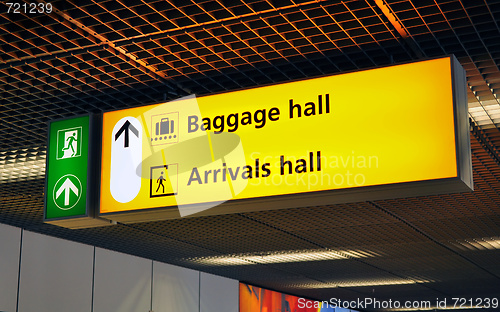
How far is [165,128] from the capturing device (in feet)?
13.1

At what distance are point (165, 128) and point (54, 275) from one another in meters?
4.41

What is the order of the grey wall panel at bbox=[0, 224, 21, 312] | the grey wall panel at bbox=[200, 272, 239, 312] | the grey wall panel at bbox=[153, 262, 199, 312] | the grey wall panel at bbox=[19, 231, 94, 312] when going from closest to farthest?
the grey wall panel at bbox=[0, 224, 21, 312] → the grey wall panel at bbox=[19, 231, 94, 312] → the grey wall panel at bbox=[153, 262, 199, 312] → the grey wall panel at bbox=[200, 272, 239, 312]

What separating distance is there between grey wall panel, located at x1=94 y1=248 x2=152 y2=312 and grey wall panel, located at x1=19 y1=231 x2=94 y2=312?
0.63ft

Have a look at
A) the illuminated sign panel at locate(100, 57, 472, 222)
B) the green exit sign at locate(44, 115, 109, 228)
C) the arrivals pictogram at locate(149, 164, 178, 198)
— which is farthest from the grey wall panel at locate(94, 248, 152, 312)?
the arrivals pictogram at locate(149, 164, 178, 198)

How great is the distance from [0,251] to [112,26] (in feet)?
13.9

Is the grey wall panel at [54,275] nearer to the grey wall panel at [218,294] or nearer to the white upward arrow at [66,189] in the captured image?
the grey wall panel at [218,294]

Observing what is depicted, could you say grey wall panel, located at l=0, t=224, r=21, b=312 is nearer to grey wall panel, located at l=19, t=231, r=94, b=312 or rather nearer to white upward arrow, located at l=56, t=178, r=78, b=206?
grey wall panel, located at l=19, t=231, r=94, b=312

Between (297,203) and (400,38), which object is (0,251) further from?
(400,38)

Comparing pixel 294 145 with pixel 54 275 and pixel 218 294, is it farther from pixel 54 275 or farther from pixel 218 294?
pixel 218 294

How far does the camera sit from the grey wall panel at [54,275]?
24.4 ft

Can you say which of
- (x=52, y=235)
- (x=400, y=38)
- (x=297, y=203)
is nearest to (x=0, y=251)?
(x=52, y=235)

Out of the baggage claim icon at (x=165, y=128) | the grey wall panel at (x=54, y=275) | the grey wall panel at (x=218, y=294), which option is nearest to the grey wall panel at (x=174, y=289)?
the grey wall panel at (x=218, y=294)

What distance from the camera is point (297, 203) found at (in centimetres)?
363

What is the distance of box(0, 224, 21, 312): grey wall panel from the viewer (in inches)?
279
